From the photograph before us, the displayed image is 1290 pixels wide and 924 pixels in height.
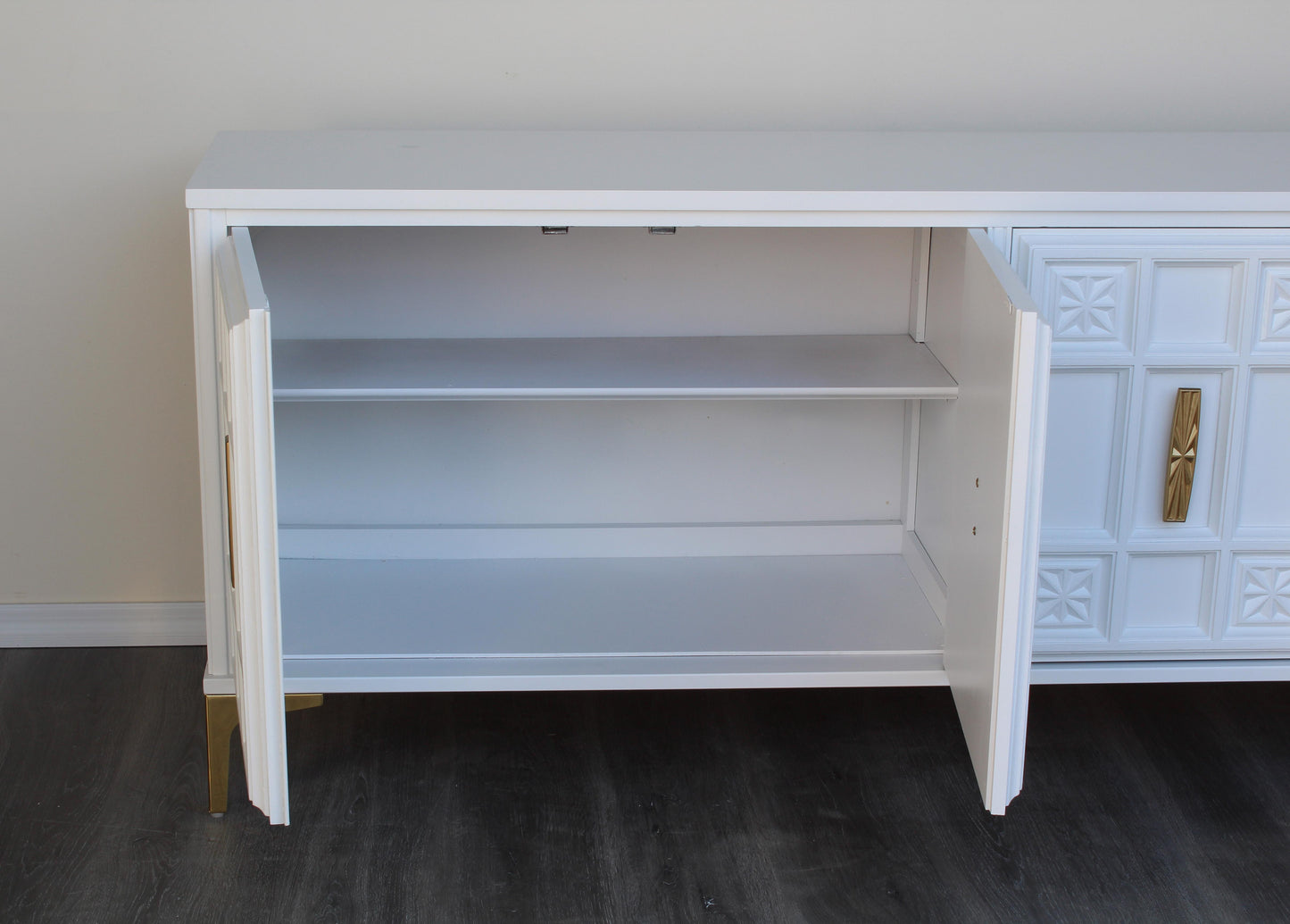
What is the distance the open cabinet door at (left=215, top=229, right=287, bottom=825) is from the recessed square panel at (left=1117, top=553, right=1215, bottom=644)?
3.31ft

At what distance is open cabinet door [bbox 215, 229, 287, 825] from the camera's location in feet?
3.54

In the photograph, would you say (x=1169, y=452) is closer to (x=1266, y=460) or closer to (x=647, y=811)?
(x=1266, y=460)

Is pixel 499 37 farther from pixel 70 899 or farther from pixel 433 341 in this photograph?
pixel 70 899

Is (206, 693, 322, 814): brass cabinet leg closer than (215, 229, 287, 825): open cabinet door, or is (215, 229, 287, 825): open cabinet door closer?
(215, 229, 287, 825): open cabinet door

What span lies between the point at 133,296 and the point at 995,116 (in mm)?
1334

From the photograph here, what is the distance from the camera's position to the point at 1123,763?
169 centimetres

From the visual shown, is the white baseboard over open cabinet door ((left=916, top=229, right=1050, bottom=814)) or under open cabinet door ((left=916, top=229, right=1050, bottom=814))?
under

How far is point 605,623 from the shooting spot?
165 centimetres

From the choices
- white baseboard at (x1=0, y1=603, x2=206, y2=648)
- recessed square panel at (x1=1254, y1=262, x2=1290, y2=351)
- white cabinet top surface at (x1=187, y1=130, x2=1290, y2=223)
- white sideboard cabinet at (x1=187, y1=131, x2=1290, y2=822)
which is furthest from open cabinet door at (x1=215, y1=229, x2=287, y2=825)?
recessed square panel at (x1=1254, y1=262, x2=1290, y2=351)

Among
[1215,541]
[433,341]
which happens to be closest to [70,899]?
[433,341]

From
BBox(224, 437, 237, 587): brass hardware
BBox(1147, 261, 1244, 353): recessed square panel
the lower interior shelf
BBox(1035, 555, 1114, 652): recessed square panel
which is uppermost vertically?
BBox(1147, 261, 1244, 353): recessed square panel

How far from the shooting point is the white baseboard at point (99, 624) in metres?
2.01

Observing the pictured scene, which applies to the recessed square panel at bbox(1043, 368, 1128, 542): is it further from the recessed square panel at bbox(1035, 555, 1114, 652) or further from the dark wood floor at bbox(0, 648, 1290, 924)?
the dark wood floor at bbox(0, 648, 1290, 924)

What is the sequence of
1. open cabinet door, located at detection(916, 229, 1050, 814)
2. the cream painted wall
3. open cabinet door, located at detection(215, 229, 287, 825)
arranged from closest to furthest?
open cabinet door, located at detection(215, 229, 287, 825), open cabinet door, located at detection(916, 229, 1050, 814), the cream painted wall
